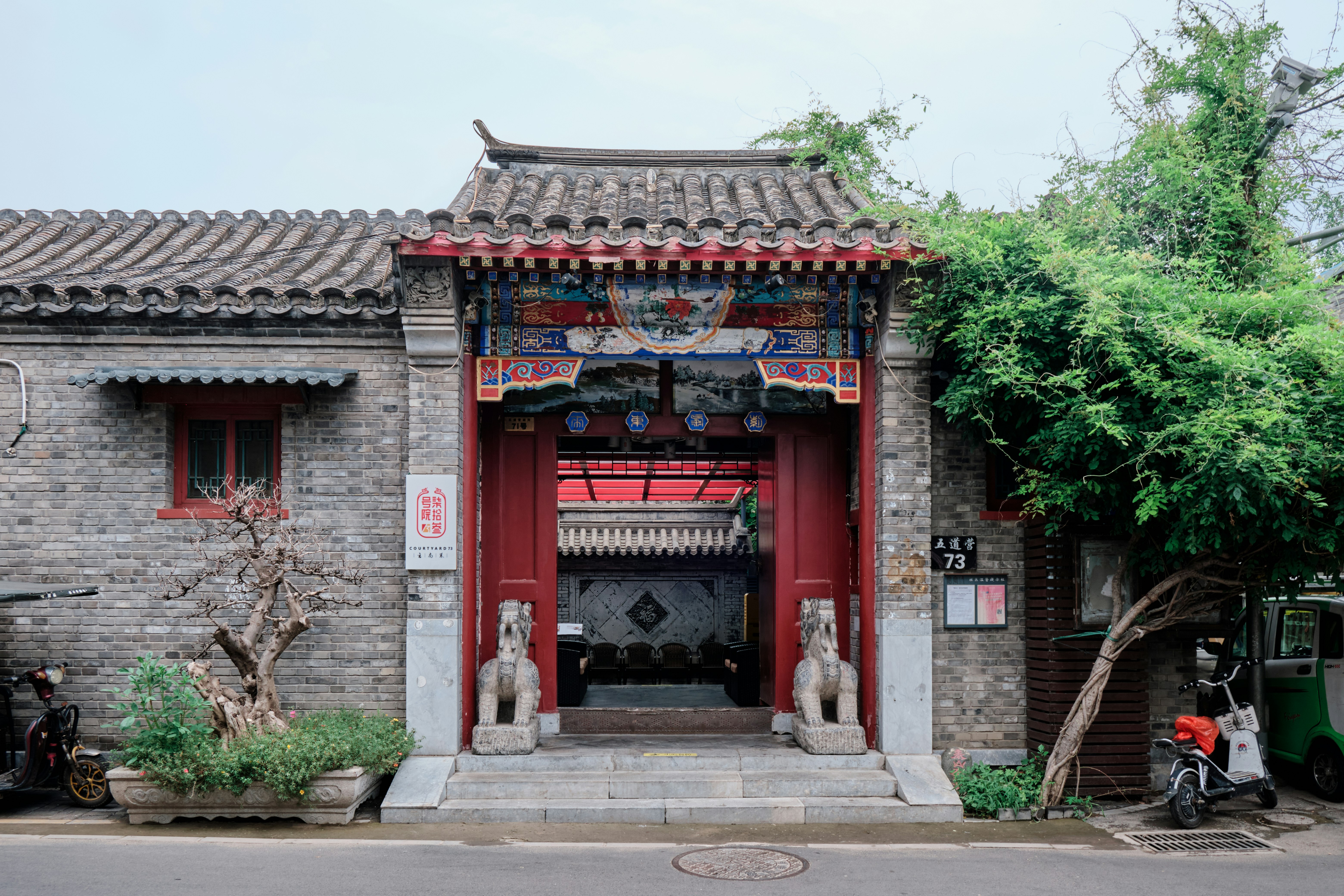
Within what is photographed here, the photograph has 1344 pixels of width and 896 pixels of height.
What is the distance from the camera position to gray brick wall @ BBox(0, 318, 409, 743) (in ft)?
28.9

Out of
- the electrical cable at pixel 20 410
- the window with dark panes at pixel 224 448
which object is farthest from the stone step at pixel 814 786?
the electrical cable at pixel 20 410

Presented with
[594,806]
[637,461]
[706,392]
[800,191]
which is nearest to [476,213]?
[706,392]

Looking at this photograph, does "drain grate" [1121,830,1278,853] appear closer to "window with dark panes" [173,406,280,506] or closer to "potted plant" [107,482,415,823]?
"potted plant" [107,482,415,823]

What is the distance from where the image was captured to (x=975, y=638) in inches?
361

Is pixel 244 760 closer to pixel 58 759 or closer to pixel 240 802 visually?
pixel 240 802

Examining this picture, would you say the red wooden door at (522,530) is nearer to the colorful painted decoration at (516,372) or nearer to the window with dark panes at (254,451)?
the colorful painted decoration at (516,372)

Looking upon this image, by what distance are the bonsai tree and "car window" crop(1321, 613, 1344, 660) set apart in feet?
28.3

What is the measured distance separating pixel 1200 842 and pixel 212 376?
27.9 feet

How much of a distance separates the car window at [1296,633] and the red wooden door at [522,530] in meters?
7.04

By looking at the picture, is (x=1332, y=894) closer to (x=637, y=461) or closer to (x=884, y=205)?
(x=884, y=205)

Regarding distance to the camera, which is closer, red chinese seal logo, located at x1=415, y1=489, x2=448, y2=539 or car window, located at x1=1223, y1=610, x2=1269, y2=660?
red chinese seal logo, located at x1=415, y1=489, x2=448, y2=539

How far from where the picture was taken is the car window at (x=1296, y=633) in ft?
31.2

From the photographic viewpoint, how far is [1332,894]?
6.23m

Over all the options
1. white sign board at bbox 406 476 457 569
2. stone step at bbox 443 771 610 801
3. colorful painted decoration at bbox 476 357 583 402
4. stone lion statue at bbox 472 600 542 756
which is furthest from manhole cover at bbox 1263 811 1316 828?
white sign board at bbox 406 476 457 569
